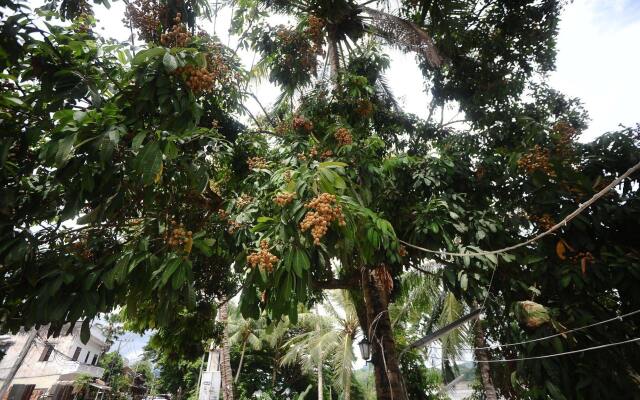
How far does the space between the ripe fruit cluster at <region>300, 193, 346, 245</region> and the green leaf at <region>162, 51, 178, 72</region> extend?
1.17 meters

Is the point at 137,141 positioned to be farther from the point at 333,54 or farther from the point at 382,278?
the point at 333,54

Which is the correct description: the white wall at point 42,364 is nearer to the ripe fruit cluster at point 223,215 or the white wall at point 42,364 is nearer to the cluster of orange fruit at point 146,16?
the ripe fruit cluster at point 223,215

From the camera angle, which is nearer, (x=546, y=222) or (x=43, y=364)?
(x=546, y=222)

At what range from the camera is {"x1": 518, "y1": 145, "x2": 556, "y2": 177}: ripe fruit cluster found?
3701 mm

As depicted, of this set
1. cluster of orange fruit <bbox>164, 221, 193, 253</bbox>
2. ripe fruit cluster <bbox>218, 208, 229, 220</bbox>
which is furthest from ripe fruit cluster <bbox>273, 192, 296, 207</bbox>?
ripe fruit cluster <bbox>218, 208, 229, 220</bbox>

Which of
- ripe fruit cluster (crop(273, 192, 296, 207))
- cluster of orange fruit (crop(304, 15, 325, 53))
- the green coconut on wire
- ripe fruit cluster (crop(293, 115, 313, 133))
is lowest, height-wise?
the green coconut on wire

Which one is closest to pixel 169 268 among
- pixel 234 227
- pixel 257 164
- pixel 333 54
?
pixel 234 227

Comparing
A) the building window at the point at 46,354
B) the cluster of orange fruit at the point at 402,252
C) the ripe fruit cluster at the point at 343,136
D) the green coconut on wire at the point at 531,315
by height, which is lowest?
the green coconut on wire at the point at 531,315

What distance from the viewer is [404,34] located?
6.39 metres

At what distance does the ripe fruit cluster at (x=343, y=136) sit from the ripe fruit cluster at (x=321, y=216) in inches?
76.6

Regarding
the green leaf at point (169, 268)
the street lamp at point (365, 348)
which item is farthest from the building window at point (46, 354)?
the green leaf at point (169, 268)

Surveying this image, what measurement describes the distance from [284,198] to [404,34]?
533 cm

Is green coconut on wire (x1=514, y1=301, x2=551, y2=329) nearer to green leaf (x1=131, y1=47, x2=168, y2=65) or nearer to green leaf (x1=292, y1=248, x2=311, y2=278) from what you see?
green leaf (x1=292, y1=248, x2=311, y2=278)

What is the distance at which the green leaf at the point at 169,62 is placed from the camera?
1992 millimetres
